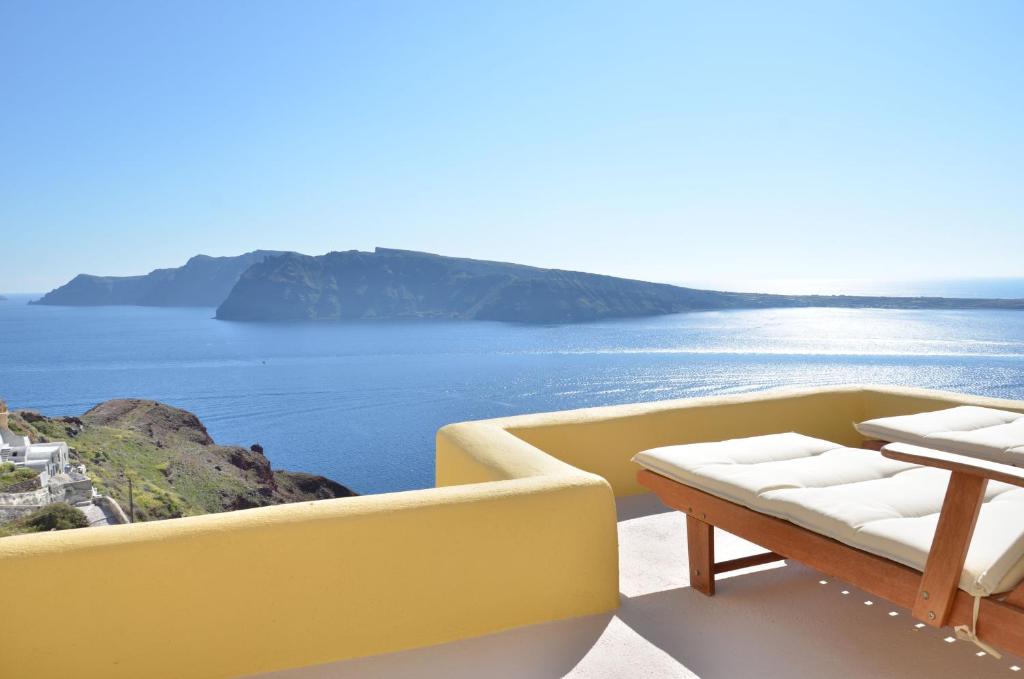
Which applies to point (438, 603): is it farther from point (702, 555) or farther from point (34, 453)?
point (34, 453)

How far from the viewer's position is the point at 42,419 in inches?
1612

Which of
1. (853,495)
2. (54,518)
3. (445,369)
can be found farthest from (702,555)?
(445,369)

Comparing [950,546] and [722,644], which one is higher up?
[950,546]

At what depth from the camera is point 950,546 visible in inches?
49.5

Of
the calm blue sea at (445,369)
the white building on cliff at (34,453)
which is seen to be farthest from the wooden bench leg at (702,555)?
the white building on cliff at (34,453)

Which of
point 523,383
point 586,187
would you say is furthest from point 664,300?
point 523,383

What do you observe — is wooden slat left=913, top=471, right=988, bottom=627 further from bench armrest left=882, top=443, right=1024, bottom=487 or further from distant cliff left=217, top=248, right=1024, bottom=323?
distant cliff left=217, top=248, right=1024, bottom=323

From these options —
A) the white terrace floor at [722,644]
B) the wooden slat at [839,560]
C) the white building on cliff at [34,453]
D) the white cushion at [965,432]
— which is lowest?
the white building on cliff at [34,453]

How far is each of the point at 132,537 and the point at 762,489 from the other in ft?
4.56

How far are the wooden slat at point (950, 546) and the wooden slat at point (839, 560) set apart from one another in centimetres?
Result: 2

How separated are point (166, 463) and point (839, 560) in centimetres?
4343

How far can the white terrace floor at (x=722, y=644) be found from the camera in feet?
5.04

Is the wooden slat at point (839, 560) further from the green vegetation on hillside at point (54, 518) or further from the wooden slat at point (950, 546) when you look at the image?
the green vegetation on hillside at point (54, 518)

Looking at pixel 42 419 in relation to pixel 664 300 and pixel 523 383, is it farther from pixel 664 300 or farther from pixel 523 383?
pixel 664 300
